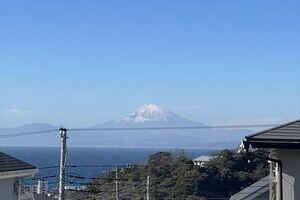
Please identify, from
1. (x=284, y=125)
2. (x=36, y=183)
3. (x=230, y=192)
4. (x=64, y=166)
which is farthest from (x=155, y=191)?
(x=284, y=125)

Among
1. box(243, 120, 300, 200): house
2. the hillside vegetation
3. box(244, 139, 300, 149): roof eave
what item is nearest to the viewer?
box(244, 139, 300, 149): roof eave

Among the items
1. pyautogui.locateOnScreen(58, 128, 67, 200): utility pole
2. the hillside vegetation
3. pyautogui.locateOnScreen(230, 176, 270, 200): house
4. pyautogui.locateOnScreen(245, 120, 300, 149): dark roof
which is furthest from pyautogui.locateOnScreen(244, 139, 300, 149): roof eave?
the hillside vegetation

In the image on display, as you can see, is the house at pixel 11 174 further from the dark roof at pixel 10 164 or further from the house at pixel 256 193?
the house at pixel 256 193

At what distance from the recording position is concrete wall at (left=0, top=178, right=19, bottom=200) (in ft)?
46.9

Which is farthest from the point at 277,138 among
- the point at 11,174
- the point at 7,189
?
the point at 7,189

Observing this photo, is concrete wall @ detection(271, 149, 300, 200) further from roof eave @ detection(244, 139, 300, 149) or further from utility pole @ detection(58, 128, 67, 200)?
utility pole @ detection(58, 128, 67, 200)

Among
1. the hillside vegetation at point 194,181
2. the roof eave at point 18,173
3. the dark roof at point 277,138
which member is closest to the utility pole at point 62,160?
the roof eave at point 18,173

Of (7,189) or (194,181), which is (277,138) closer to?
(7,189)

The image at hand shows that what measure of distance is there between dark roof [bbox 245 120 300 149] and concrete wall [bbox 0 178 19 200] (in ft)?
23.7

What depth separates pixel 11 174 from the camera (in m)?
14.3

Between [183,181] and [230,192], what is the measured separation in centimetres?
221

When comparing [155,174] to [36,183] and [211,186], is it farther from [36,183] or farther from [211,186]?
[36,183]

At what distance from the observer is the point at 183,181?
26.9m

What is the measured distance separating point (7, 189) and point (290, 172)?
25.8 ft
